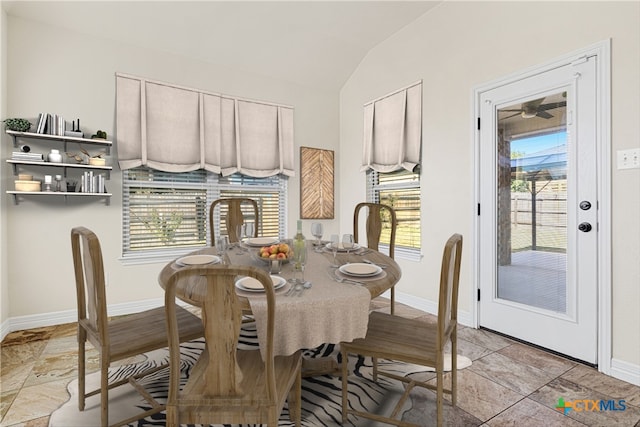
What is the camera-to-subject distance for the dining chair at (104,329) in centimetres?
141

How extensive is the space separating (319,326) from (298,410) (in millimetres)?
537

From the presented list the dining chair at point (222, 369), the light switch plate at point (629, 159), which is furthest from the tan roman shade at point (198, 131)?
the light switch plate at point (629, 159)

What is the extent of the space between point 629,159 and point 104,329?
311cm

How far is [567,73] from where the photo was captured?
232 centimetres

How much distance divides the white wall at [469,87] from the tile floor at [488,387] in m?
0.38

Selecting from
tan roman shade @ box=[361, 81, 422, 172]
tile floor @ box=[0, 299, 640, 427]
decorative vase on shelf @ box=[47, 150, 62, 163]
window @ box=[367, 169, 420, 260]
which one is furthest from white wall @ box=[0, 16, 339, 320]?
window @ box=[367, 169, 420, 260]

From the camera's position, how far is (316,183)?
444 cm

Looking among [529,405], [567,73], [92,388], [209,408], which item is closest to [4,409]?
[92,388]

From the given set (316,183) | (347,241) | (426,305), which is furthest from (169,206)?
(426,305)

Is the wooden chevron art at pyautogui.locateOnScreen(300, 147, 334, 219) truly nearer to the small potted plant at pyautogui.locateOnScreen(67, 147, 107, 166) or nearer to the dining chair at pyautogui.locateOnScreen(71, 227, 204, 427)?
the small potted plant at pyautogui.locateOnScreen(67, 147, 107, 166)

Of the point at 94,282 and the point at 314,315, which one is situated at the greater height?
the point at 94,282

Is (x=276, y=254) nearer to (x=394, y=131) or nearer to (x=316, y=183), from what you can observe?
(x=394, y=131)

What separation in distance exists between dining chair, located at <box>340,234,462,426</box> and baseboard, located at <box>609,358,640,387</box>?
3.89ft

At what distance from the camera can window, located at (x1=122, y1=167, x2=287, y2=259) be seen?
3.38m
